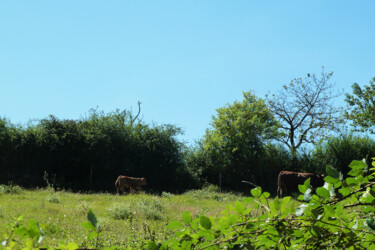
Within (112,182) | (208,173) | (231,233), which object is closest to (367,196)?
(231,233)

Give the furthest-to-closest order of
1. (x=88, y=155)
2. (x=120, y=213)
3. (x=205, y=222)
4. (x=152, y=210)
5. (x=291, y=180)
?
1. (x=88, y=155)
2. (x=291, y=180)
3. (x=152, y=210)
4. (x=120, y=213)
5. (x=205, y=222)

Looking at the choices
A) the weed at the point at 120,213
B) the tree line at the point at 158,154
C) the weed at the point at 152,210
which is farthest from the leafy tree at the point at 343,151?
the weed at the point at 120,213

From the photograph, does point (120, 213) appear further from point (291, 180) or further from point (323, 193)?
point (291, 180)

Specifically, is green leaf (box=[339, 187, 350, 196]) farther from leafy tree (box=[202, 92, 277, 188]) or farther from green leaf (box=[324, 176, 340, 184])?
leafy tree (box=[202, 92, 277, 188])

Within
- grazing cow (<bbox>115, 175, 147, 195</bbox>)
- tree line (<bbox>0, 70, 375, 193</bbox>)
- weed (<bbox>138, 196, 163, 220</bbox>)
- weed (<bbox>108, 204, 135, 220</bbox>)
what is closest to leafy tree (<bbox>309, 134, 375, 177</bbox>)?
tree line (<bbox>0, 70, 375, 193</bbox>)

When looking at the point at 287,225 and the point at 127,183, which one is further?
the point at 127,183

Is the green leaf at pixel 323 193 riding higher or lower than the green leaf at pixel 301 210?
higher

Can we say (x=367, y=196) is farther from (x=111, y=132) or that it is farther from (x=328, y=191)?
(x=111, y=132)

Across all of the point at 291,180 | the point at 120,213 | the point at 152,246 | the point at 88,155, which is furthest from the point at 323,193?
the point at 88,155

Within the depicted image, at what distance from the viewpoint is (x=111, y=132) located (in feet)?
78.7

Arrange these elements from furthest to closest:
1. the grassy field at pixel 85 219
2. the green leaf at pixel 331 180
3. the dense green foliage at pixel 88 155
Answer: the dense green foliage at pixel 88 155 → the grassy field at pixel 85 219 → the green leaf at pixel 331 180

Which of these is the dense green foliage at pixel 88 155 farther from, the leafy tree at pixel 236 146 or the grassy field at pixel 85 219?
the grassy field at pixel 85 219

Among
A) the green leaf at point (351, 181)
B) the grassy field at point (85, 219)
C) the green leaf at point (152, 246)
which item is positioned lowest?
the grassy field at point (85, 219)

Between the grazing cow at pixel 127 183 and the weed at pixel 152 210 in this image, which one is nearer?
the weed at pixel 152 210
